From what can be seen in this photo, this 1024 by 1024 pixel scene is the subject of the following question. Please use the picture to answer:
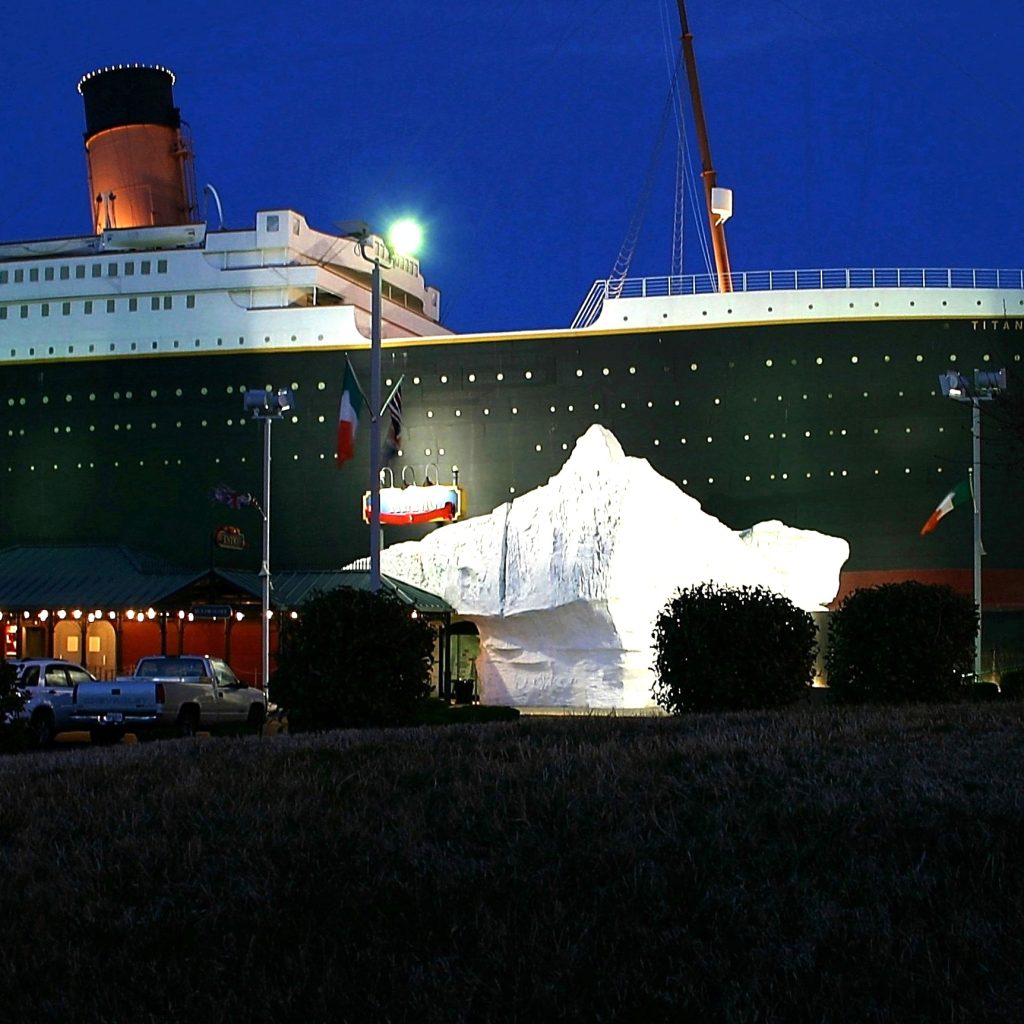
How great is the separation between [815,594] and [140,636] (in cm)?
1847

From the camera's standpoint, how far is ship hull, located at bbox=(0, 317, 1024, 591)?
33812 mm

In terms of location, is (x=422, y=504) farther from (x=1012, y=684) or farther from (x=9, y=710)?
(x=9, y=710)

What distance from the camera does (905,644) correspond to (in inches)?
666

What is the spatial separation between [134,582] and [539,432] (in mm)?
10856

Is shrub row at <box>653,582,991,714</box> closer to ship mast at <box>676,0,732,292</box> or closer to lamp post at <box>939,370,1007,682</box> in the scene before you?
lamp post at <box>939,370,1007,682</box>

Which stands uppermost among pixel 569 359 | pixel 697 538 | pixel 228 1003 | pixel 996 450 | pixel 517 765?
pixel 569 359

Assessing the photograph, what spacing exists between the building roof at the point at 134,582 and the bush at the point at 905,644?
1370cm

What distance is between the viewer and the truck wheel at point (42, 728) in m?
21.1

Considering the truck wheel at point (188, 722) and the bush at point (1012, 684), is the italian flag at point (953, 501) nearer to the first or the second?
the bush at point (1012, 684)

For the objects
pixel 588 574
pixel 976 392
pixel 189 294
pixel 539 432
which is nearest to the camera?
pixel 976 392

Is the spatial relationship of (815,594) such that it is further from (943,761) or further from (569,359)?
(943,761)

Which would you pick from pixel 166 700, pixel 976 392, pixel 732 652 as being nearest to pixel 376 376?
pixel 166 700

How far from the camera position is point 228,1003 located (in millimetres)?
5848

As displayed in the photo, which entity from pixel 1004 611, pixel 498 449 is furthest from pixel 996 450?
pixel 498 449
